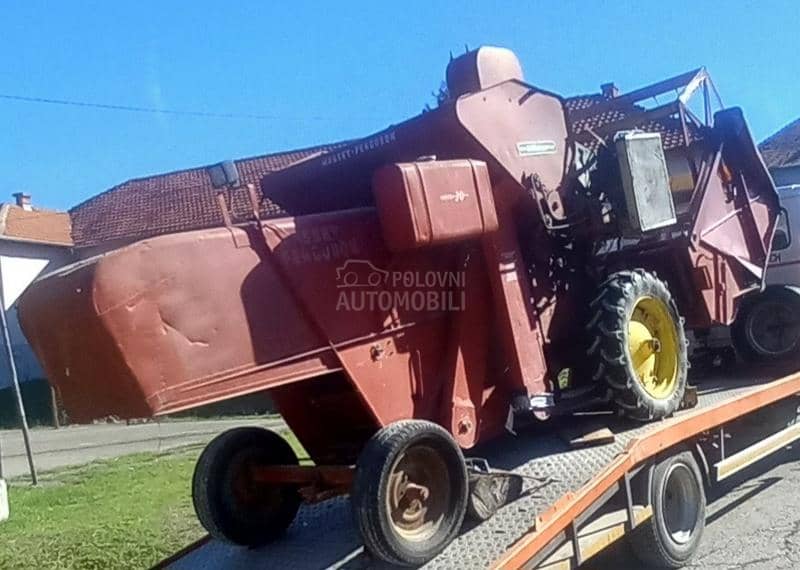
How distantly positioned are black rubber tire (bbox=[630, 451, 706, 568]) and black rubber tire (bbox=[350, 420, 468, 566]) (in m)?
1.80

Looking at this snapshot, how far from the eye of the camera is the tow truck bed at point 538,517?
515cm

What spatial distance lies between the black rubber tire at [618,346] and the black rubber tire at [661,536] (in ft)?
1.19

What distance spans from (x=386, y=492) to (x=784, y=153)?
132ft

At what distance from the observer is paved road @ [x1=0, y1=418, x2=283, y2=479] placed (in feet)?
52.4

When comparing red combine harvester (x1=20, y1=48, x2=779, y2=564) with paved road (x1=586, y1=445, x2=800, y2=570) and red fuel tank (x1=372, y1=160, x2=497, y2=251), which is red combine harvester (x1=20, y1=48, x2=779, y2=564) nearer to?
red fuel tank (x1=372, y1=160, x2=497, y2=251)

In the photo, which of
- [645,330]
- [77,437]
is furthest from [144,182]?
[645,330]

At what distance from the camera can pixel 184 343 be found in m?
4.57

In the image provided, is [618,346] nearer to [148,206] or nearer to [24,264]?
[24,264]

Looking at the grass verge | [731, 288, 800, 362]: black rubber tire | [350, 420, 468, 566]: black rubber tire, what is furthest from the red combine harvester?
the grass verge

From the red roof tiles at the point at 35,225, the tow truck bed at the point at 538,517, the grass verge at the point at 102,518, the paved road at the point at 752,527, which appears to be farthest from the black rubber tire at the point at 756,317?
the red roof tiles at the point at 35,225

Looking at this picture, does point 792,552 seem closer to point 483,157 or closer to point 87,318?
point 483,157

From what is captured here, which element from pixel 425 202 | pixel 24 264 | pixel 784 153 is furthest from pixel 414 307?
pixel 784 153

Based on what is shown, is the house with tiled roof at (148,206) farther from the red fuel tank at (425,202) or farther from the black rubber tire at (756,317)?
the red fuel tank at (425,202)

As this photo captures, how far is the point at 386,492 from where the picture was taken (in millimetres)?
4844
